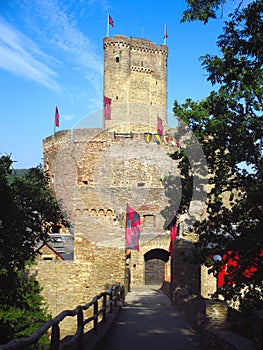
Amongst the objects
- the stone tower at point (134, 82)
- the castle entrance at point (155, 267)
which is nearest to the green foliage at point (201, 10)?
the castle entrance at point (155, 267)

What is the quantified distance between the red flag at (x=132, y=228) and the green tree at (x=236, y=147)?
357 inches

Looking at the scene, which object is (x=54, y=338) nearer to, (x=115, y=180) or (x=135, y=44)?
(x=115, y=180)

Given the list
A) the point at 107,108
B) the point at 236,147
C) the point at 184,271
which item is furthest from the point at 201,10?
the point at 107,108

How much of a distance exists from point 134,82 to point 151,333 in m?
33.7

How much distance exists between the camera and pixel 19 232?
424 inches

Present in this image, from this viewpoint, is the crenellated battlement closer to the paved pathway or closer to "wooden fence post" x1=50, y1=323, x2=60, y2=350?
the paved pathway

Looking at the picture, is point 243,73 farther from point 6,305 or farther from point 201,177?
point 6,305

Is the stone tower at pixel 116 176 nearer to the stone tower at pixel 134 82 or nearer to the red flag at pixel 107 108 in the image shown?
the stone tower at pixel 134 82

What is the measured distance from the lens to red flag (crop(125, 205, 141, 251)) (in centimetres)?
2162

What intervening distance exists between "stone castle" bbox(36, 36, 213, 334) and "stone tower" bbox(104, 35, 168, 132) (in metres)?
0.09

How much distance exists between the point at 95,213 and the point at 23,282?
4.93 metres

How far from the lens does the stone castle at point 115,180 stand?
16.5 meters

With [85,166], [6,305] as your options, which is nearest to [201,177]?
[6,305]

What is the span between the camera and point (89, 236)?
17.0m
